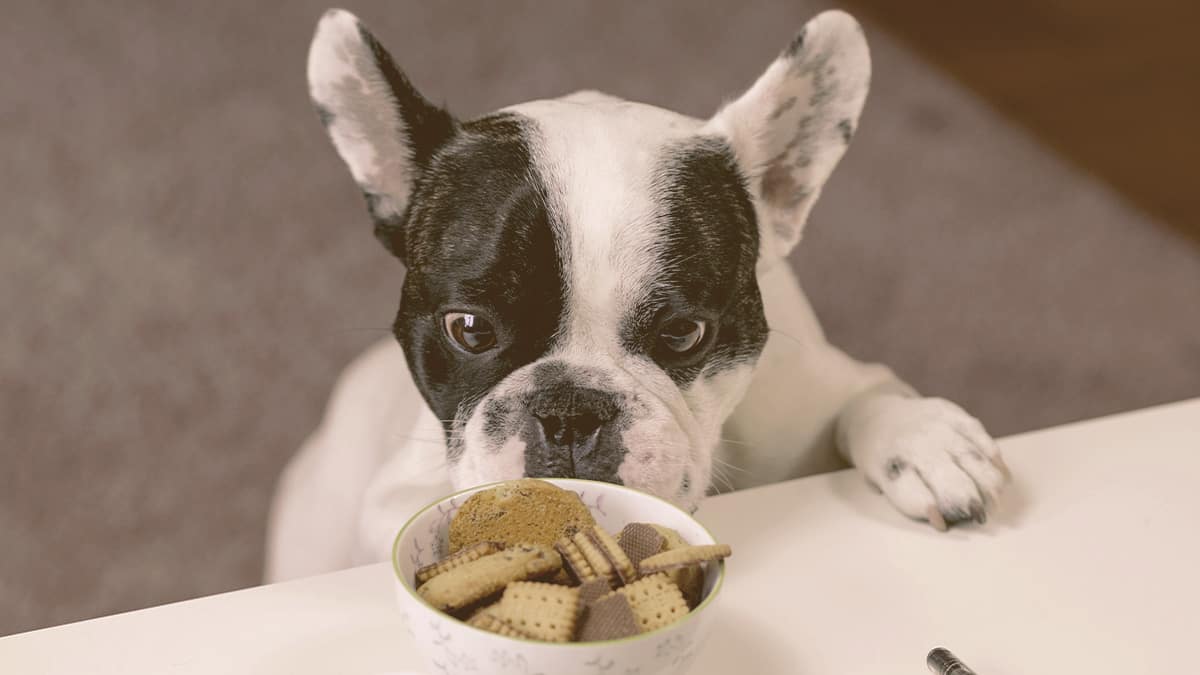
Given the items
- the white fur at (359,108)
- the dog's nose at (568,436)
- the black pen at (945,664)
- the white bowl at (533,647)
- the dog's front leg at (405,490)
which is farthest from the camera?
the dog's front leg at (405,490)

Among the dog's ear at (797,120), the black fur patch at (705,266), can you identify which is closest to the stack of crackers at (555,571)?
the black fur patch at (705,266)

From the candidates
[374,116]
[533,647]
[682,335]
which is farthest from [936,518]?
[374,116]

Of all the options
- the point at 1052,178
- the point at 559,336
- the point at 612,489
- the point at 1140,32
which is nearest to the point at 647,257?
the point at 559,336

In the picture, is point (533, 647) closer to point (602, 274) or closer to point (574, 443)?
point (574, 443)

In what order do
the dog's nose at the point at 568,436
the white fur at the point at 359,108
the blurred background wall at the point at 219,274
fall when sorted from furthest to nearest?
the blurred background wall at the point at 219,274
the white fur at the point at 359,108
the dog's nose at the point at 568,436

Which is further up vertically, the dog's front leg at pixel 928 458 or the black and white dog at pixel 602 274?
the black and white dog at pixel 602 274

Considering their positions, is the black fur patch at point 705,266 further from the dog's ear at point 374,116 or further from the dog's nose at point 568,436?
the dog's ear at point 374,116

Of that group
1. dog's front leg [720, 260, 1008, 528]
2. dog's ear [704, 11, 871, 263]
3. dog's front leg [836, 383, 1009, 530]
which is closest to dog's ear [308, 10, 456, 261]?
dog's ear [704, 11, 871, 263]
